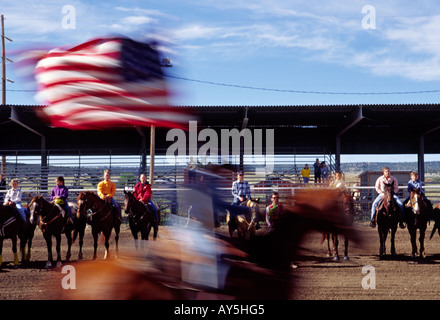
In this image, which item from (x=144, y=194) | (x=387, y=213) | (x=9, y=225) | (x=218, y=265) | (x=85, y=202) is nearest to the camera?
(x=218, y=265)

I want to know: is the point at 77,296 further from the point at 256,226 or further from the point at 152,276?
the point at 256,226

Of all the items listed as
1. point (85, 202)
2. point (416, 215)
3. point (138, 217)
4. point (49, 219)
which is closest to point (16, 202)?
point (49, 219)

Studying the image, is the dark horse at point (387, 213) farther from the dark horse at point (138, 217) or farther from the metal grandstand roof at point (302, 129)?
the metal grandstand roof at point (302, 129)

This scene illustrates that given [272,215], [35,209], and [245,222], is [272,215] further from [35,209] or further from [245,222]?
[35,209]

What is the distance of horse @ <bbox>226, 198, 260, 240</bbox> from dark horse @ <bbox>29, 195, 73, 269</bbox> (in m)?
10.2

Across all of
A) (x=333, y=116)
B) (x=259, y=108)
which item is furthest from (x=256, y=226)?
(x=333, y=116)

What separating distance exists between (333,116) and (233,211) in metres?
23.4

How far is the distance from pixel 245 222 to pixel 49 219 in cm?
1078

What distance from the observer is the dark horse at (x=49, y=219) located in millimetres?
11250

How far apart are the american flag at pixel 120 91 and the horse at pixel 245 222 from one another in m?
0.43

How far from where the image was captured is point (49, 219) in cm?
1174

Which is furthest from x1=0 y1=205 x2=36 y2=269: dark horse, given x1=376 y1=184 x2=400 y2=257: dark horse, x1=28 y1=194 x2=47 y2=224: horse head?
x1=376 y1=184 x2=400 y2=257: dark horse

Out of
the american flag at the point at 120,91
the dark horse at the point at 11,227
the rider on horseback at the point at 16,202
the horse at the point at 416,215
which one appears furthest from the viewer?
the horse at the point at 416,215

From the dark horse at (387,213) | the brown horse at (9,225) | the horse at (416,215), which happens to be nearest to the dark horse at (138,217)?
the brown horse at (9,225)
